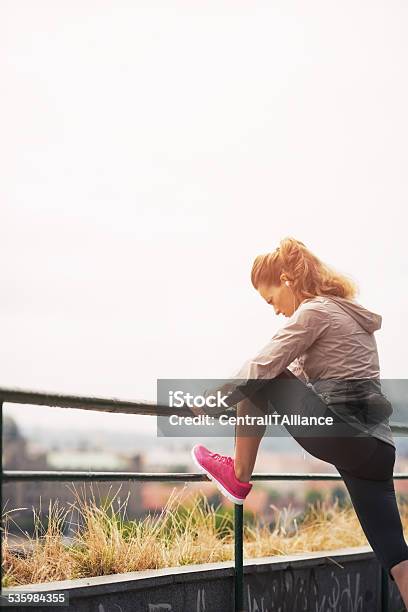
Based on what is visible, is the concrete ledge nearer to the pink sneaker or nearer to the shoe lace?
the pink sneaker

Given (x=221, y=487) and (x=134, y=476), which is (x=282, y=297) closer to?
(x=221, y=487)

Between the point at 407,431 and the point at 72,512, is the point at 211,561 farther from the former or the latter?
the point at 407,431

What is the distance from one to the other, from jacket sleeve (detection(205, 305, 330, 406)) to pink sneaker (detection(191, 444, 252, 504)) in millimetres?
307

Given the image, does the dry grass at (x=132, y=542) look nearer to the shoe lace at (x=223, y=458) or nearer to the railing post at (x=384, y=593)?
the railing post at (x=384, y=593)

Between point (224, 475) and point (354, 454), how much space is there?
56 centimetres

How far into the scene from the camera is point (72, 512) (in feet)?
15.5

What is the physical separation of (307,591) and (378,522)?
1.09m

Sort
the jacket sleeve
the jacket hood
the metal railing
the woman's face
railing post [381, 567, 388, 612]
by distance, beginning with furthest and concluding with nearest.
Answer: railing post [381, 567, 388, 612], the woman's face, the jacket hood, the jacket sleeve, the metal railing

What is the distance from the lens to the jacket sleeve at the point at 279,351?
13.5 feet

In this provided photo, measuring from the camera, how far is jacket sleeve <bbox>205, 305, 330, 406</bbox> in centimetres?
411

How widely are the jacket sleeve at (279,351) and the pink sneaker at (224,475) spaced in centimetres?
31

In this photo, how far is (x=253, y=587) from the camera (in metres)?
4.90

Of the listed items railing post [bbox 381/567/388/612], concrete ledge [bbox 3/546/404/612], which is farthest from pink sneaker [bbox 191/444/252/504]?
railing post [bbox 381/567/388/612]

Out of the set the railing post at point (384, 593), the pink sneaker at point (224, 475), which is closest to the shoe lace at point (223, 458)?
the pink sneaker at point (224, 475)
